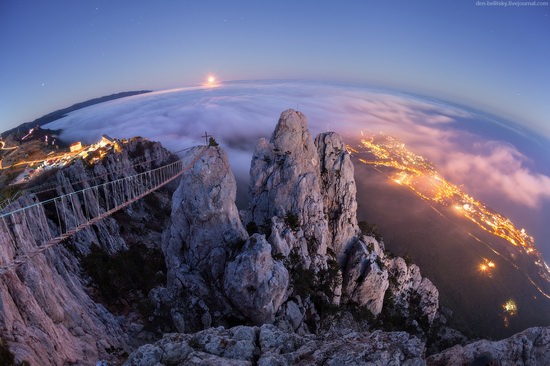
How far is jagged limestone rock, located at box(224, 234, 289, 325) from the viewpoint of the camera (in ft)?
108

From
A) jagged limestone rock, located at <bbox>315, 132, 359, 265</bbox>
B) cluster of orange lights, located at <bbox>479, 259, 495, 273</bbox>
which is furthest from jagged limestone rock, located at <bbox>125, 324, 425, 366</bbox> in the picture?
cluster of orange lights, located at <bbox>479, 259, 495, 273</bbox>

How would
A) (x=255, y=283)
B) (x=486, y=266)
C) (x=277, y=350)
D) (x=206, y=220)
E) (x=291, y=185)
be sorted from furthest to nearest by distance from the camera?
(x=486, y=266)
(x=291, y=185)
(x=206, y=220)
(x=255, y=283)
(x=277, y=350)

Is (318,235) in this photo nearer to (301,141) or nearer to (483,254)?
(301,141)

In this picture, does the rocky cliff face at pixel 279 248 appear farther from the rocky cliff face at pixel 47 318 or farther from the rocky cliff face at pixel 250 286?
the rocky cliff face at pixel 47 318

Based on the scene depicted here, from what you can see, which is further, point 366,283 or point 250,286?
point 366,283

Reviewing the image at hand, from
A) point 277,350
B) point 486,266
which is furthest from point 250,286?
point 486,266

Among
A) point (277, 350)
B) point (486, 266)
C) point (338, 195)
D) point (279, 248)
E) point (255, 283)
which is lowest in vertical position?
point (486, 266)

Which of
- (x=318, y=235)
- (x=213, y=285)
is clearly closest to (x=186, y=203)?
(x=213, y=285)

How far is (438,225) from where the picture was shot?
17425cm

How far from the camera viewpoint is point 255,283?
32.9 metres

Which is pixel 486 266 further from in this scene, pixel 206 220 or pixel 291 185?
pixel 206 220

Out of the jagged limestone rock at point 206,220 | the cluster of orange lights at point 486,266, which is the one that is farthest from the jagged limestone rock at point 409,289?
the cluster of orange lights at point 486,266

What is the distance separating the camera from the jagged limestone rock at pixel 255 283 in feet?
108

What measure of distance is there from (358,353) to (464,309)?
442 ft
